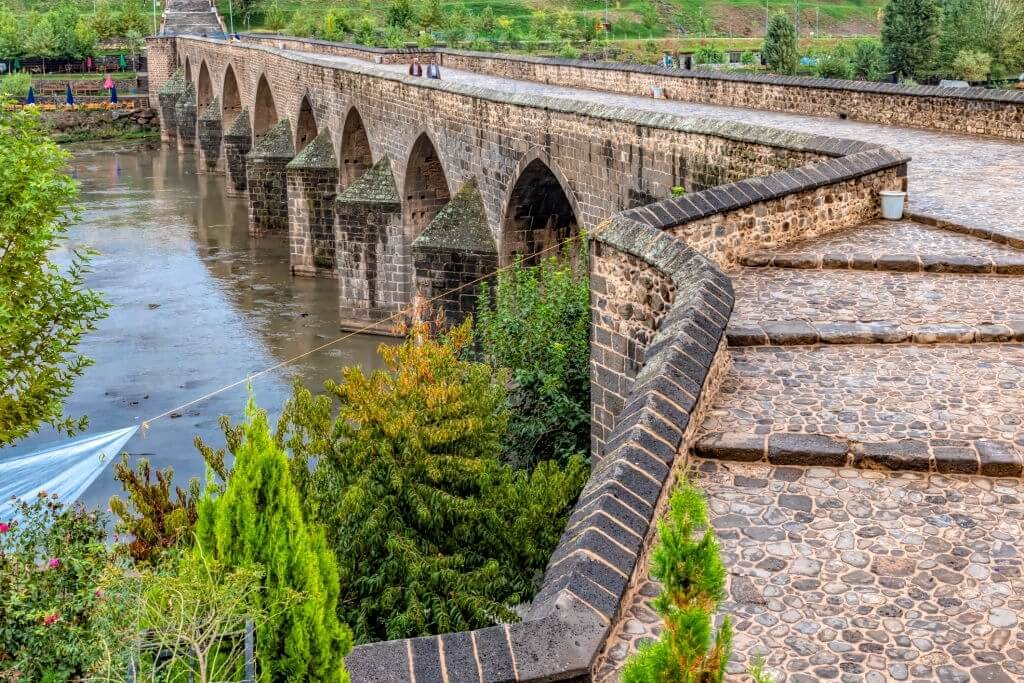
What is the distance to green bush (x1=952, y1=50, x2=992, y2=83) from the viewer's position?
134 ft

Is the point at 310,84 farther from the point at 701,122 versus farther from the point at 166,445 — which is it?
the point at 701,122

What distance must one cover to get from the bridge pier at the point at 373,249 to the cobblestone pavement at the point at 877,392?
53.4 ft

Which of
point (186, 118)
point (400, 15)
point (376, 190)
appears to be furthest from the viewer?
point (400, 15)

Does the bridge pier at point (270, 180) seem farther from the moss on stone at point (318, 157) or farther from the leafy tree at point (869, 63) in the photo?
the leafy tree at point (869, 63)

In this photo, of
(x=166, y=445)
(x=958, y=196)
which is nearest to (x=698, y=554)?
(x=958, y=196)

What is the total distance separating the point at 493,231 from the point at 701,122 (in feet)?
21.7

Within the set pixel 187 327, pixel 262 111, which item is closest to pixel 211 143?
pixel 262 111

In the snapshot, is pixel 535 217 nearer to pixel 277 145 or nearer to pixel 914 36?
pixel 277 145

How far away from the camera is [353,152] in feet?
94.0

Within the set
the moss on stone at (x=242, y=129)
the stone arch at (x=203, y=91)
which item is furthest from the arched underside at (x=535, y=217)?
the stone arch at (x=203, y=91)

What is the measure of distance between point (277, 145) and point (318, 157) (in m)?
4.37

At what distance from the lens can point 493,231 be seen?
799 inches

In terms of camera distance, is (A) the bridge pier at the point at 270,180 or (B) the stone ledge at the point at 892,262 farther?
(A) the bridge pier at the point at 270,180

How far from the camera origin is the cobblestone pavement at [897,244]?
11.2 metres
